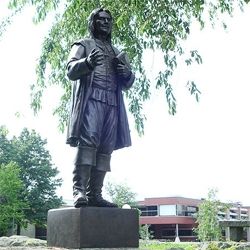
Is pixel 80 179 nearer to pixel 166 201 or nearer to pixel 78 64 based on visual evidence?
pixel 78 64

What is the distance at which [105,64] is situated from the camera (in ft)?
13.3

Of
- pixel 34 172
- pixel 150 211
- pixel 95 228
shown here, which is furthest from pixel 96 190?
pixel 150 211

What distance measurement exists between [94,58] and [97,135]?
2.02 feet

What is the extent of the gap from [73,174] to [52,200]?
30.3 m

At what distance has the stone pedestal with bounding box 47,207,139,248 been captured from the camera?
11.6 ft

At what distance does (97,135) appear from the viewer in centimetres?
382

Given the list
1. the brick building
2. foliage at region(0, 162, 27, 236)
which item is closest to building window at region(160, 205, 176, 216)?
the brick building

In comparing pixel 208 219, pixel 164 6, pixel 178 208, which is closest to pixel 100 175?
pixel 164 6

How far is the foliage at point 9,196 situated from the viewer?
28.6m

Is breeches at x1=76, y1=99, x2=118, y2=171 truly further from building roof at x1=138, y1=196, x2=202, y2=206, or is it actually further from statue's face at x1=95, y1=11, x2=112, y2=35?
building roof at x1=138, y1=196, x2=202, y2=206

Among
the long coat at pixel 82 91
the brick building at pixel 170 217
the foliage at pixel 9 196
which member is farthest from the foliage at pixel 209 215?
the long coat at pixel 82 91

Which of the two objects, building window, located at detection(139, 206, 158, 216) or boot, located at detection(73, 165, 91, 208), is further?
building window, located at detection(139, 206, 158, 216)

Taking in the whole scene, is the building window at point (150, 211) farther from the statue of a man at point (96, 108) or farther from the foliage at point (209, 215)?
the statue of a man at point (96, 108)

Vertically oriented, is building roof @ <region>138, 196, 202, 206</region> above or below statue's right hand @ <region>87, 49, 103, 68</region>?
Result: above
